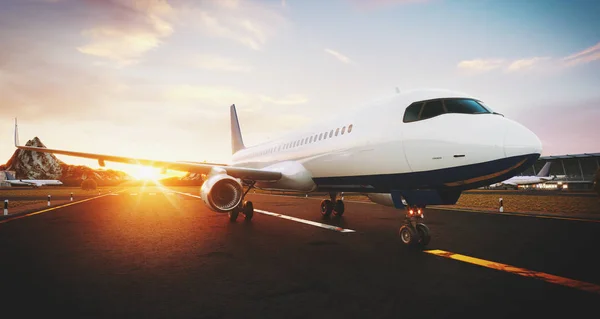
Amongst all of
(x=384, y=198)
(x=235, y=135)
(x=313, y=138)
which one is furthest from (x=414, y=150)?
(x=235, y=135)

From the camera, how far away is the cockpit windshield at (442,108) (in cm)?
749

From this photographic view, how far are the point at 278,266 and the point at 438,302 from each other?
9.36 feet

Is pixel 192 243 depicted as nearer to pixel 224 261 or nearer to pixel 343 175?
pixel 224 261

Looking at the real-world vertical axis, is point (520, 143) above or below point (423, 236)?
above

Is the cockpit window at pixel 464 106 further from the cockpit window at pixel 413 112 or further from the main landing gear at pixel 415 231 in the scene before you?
the main landing gear at pixel 415 231

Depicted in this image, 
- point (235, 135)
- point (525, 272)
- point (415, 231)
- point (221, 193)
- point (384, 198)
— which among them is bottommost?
point (525, 272)

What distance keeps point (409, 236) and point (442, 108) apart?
9.37 ft

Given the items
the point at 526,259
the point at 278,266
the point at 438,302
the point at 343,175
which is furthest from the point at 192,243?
the point at 526,259

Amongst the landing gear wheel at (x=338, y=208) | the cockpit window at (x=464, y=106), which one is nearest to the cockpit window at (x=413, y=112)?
the cockpit window at (x=464, y=106)

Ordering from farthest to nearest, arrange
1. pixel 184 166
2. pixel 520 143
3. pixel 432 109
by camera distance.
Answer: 1. pixel 184 166
2. pixel 432 109
3. pixel 520 143

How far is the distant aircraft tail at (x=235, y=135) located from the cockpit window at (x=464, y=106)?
16901 mm

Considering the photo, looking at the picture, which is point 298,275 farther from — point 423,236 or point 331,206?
point 331,206

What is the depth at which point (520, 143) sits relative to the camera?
6.36 meters

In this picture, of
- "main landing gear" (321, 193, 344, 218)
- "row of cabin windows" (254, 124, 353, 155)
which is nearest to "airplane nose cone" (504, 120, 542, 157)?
"row of cabin windows" (254, 124, 353, 155)
